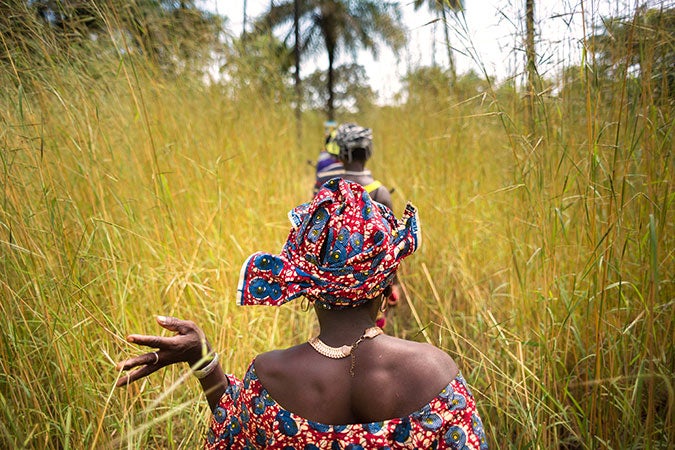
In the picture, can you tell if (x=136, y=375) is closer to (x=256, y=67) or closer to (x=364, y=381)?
(x=364, y=381)

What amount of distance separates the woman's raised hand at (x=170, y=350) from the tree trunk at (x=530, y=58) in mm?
1218

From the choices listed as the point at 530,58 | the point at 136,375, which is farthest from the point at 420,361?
the point at 530,58

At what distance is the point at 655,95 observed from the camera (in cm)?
173

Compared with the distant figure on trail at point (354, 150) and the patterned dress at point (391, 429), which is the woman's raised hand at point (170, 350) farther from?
the distant figure on trail at point (354, 150)

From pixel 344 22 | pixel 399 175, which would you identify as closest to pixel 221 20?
pixel 399 175

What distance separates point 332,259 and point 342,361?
230 mm

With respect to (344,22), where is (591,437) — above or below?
below

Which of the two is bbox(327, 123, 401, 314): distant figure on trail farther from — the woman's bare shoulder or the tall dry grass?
the woman's bare shoulder

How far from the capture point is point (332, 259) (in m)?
1.09

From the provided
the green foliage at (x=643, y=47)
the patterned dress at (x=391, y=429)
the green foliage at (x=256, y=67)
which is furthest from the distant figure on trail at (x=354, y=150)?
the patterned dress at (x=391, y=429)

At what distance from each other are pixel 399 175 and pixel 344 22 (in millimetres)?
14895

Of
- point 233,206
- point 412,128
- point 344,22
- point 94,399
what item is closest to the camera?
point 94,399

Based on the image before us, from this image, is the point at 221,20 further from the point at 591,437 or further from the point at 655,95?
the point at 591,437

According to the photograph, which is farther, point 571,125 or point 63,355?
point 571,125
